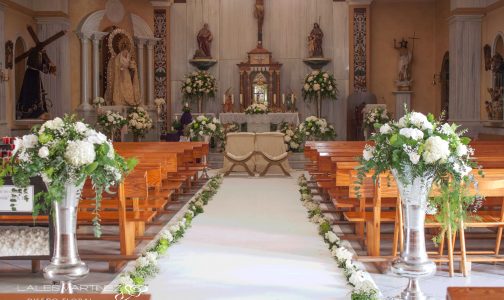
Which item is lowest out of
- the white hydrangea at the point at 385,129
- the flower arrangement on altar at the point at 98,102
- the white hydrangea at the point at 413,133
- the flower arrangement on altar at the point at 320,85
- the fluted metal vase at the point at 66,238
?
the fluted metal vase at the point at 66,238

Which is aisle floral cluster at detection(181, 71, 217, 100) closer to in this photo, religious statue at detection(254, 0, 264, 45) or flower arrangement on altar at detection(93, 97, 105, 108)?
religious statue at detection(254, 0, 264, 45)

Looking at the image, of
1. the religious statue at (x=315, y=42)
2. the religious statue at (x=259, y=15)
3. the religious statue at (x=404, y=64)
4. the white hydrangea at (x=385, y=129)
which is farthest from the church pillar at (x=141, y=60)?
the white hydrangea at (x=385, y=129)

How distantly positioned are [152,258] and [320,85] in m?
14.2

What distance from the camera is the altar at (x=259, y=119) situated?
59.6 ft

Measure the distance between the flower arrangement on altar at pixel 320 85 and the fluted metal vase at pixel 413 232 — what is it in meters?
15.5

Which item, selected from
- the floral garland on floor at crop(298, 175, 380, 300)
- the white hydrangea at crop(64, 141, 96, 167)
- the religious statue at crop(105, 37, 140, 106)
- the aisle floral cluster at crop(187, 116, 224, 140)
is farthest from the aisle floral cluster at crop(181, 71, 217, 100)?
the white hydrangea at crop(64, 141, 96, 167)

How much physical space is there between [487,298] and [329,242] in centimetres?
489

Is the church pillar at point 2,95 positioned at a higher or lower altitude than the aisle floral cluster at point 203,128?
higher

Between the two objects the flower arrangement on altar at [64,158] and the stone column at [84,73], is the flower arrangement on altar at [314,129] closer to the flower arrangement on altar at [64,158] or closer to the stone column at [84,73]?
the stone column at [84,73]

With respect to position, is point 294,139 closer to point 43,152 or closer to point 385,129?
point 385,129

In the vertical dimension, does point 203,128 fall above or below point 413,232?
above

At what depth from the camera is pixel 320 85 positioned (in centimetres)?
1978

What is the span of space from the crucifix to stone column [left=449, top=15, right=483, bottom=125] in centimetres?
960

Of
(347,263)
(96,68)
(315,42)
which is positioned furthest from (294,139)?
(347,263)
